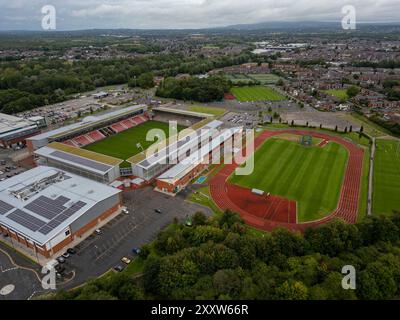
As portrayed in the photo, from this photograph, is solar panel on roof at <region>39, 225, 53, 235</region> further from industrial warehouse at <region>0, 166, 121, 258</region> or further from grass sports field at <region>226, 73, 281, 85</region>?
grass sports field at <region>226, 73, 281, 85</region>

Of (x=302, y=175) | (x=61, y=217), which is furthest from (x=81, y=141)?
(x=302, y=175)

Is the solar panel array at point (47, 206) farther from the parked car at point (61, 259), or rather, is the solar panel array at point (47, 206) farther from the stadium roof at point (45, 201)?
→ the parked car at point (61, 259)

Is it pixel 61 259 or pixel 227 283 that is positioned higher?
pixel 227 283

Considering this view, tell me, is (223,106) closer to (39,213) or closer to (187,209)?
(187,209)

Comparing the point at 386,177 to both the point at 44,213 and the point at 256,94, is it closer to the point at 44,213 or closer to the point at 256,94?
the point at 44,213

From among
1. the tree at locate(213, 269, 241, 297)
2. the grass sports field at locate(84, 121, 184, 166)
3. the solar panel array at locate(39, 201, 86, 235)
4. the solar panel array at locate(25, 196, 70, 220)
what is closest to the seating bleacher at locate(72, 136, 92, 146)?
the grass sports field at locate(84, 121, 184, 166)

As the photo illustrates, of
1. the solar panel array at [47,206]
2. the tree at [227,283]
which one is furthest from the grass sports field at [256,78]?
the tree at [227,283]

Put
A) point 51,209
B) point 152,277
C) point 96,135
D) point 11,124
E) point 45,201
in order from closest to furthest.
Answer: point 152,277 → point 51,209 → point 45,201 → point 11,124 → point 96,135
